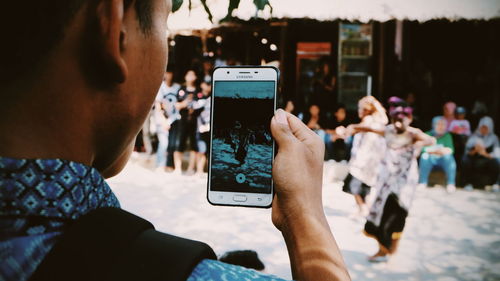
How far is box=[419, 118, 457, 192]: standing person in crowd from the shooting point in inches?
328

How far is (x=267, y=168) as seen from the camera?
4.47 feet

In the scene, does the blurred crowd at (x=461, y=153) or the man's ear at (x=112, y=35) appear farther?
the blurred crowd at (x=461, y=153)

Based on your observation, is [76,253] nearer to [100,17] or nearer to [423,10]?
[100,17]

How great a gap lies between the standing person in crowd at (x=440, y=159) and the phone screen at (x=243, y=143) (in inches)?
296

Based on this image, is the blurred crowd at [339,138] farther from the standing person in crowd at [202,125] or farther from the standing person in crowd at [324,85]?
the standing person in crowd at [324,85]

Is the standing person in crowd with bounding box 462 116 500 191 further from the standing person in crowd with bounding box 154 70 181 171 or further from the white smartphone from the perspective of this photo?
the white smartphone

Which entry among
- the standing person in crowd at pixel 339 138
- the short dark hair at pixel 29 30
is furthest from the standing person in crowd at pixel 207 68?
the short dark hair at pixel 29 30

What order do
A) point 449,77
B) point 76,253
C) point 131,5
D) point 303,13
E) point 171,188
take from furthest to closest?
point 449,77, point 303,13, point 171,188, point 131,5, point 76,253

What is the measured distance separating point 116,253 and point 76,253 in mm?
51

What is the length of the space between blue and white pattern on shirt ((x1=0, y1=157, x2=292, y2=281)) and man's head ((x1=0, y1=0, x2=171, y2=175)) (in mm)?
67

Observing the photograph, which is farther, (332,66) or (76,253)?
(332,66)

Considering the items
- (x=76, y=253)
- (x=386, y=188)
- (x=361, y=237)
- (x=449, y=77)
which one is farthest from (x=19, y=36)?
(x=449, y=77)

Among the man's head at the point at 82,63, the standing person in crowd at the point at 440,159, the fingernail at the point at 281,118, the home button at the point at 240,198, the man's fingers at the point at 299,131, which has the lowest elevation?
the standing person in crowd at the point at 440,159

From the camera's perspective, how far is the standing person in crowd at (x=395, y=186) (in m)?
4.85
